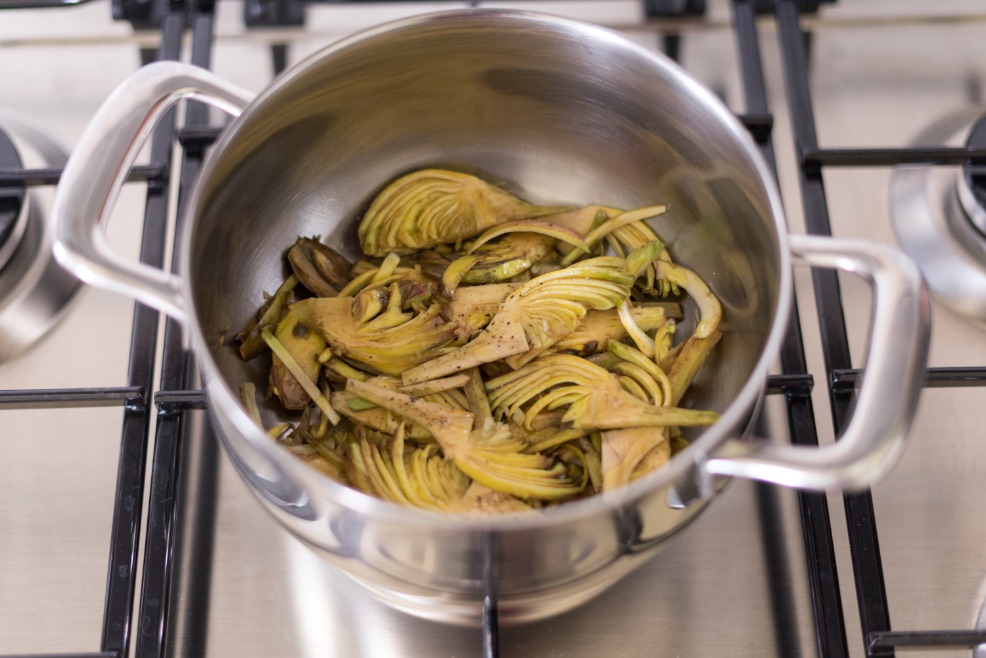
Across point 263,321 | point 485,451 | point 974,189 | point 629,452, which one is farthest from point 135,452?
point 974,189

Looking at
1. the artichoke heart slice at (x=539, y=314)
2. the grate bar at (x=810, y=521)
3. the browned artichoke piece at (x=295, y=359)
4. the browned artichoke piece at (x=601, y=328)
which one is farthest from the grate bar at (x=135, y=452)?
the grate bar at (x=810, y=521)

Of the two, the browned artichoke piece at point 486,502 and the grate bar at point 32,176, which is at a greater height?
the grate bar at point 32,176

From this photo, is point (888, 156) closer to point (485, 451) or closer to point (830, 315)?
point (830, 315)

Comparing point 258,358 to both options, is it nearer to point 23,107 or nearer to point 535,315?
A: point 535,315

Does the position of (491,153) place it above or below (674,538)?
above

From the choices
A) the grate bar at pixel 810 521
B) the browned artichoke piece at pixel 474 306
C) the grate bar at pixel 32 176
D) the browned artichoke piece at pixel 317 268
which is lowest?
the grate bar at pixel 810 521

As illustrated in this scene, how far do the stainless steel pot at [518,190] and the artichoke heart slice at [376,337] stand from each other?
7 centimetres

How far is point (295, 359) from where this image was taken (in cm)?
77

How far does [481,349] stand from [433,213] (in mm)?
174

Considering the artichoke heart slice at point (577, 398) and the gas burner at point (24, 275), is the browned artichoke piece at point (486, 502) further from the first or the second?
the gas burner at point (24, 275)

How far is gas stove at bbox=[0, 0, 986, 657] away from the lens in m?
0.69

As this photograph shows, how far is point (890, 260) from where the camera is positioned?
0.59 m

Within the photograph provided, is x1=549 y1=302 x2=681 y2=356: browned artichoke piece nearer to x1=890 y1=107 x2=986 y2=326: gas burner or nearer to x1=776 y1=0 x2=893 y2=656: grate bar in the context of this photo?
x1=776 y1=0 x2=893 y2=656: grate bar

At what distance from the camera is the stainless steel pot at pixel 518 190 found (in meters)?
0.55
